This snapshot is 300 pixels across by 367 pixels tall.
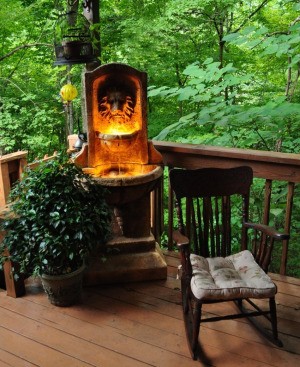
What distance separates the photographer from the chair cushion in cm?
165

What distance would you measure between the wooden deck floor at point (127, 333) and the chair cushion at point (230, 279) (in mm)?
346

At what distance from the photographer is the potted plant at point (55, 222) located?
193 centimetres

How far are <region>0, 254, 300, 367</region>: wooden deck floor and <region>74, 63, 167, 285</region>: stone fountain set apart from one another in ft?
0.47

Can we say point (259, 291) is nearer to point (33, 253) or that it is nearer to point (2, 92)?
point (33, 253)

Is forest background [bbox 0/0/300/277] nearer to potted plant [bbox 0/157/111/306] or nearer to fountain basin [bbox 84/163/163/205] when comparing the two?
fountain basin [bbox 84/163/163/205]

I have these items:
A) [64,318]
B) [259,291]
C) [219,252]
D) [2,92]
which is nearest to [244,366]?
[259,291]

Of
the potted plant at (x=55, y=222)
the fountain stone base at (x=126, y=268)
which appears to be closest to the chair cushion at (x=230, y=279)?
the fountain stone base at (x=126, y=268)

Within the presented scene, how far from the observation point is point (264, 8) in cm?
479

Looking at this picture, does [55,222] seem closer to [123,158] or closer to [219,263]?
[123,158]

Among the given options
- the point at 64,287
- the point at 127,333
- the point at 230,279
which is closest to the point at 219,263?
the point at 230,279

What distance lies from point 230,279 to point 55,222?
3.16 feet

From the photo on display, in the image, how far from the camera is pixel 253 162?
229 cm

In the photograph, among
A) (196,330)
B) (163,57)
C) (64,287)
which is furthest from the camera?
(163,57)

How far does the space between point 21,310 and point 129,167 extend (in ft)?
3.78
